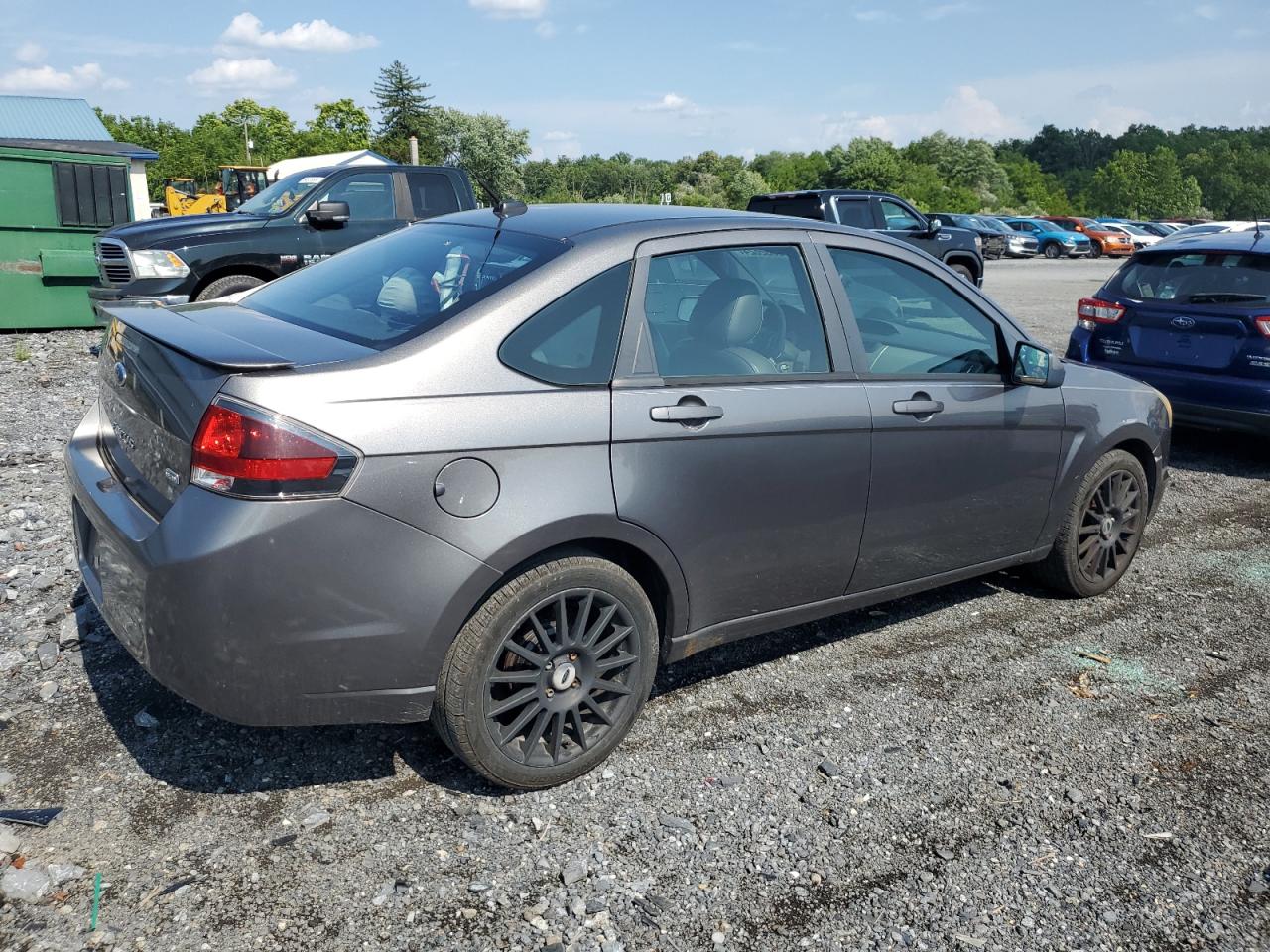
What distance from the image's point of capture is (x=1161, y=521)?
657 cm

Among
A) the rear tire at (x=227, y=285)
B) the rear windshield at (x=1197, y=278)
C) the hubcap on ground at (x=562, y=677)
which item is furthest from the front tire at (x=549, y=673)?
the rear tire at (x=227, y=285)

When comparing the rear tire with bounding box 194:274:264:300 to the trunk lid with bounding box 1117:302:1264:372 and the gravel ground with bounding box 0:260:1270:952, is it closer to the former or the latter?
the gravel ground with bounding box 0:260:1270:952

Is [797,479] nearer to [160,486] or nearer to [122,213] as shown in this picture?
[160,486]

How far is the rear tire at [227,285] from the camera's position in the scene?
9836 mm

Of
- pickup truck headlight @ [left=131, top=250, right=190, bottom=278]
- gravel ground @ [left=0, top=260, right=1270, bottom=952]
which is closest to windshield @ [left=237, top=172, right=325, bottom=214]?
pickup truck headlight @ [left=131, top=250, right=190, bottom=278]

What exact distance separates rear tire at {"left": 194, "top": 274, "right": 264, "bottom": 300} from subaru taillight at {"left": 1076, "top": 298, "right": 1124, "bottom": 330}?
23.3 feet

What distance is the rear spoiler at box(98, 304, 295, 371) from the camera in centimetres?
287

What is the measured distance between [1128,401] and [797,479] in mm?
2269

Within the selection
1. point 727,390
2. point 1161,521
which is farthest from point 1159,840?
point 1161,521

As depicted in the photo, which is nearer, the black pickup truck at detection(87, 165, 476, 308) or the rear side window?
the black pickup truck at detection(87, 165, 476, 308)

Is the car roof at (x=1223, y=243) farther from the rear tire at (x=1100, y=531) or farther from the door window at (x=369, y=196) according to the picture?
the door window at (x=369, y=196)

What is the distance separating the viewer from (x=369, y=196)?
436 inches

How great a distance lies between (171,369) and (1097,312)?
7020 millimetres

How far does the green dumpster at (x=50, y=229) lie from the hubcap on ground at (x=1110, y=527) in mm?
10630
